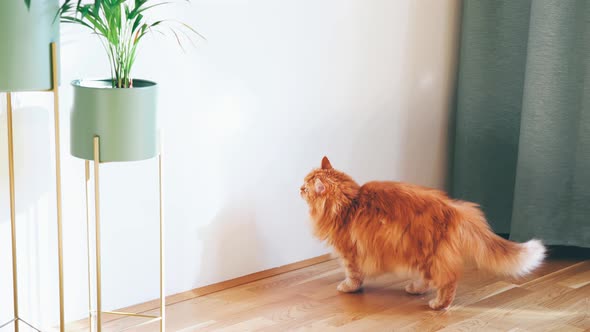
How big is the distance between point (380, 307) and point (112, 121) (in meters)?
0.97

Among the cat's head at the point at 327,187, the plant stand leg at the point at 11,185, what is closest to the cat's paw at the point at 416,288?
the cat's head at the point at 327,187

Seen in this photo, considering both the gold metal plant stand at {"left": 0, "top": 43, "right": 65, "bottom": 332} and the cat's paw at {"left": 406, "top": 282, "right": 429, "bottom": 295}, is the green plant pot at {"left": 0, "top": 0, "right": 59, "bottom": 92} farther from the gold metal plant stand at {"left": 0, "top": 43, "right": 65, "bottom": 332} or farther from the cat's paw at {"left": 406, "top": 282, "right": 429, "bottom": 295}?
the cat's paw at {"left": 406, "top": 282, "right": 429, "bottom": 295}

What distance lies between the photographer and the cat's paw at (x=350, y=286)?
2.20 m

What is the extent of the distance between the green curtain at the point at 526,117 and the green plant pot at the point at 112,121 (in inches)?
54.9

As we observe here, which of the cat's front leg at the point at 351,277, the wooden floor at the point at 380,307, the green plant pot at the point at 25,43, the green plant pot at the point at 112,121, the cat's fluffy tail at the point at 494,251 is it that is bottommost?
the wooden floor at the point at 380,307

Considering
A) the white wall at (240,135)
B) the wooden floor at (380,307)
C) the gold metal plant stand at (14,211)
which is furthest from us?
the wooden floor at (380,307)

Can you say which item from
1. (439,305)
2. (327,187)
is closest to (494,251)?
(439,305)

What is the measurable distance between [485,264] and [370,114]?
0.68 m

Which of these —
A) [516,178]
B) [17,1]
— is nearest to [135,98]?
[17,1]

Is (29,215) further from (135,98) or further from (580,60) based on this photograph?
(580,60)

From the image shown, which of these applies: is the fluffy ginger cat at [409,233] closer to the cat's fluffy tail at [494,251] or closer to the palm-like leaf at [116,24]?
→ the cat's fluffy tail at [494,251]

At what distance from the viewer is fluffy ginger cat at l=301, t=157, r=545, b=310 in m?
2.07

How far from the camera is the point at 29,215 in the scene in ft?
6.02

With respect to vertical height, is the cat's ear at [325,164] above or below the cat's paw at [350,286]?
above
